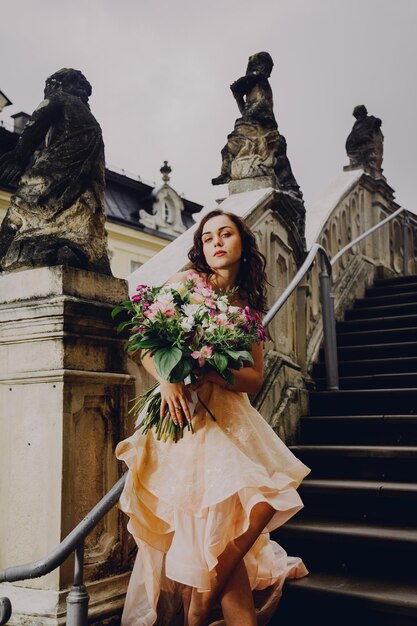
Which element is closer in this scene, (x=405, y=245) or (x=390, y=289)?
(x=390, y=289)

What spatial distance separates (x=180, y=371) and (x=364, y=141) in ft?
22.4

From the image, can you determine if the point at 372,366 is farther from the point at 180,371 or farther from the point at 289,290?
the point at 180,371

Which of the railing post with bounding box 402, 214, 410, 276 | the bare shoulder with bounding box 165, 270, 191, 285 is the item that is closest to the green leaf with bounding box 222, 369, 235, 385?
the bare shoulder with bounding box 165, 270, 191, 285

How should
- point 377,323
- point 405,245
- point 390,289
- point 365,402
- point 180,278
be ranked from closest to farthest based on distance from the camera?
point 180,278 → point 365,402 → point 377,323 → point 390,289 → point 405,245

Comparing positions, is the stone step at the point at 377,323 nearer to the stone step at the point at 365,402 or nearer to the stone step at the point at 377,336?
the stone step at the point at 377,336

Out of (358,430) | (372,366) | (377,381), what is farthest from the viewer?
(372,366)

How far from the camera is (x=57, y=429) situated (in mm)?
2797

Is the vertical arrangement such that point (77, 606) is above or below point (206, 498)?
below

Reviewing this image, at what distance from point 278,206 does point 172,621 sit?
10.2 feet

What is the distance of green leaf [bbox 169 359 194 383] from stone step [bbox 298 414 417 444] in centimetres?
228

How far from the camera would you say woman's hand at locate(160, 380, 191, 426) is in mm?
2619

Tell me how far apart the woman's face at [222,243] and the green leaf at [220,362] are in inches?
23.3

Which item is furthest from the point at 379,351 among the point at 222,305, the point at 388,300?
the point at 222,305

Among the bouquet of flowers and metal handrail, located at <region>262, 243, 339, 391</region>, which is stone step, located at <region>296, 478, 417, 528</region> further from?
the bouquet of flowers
